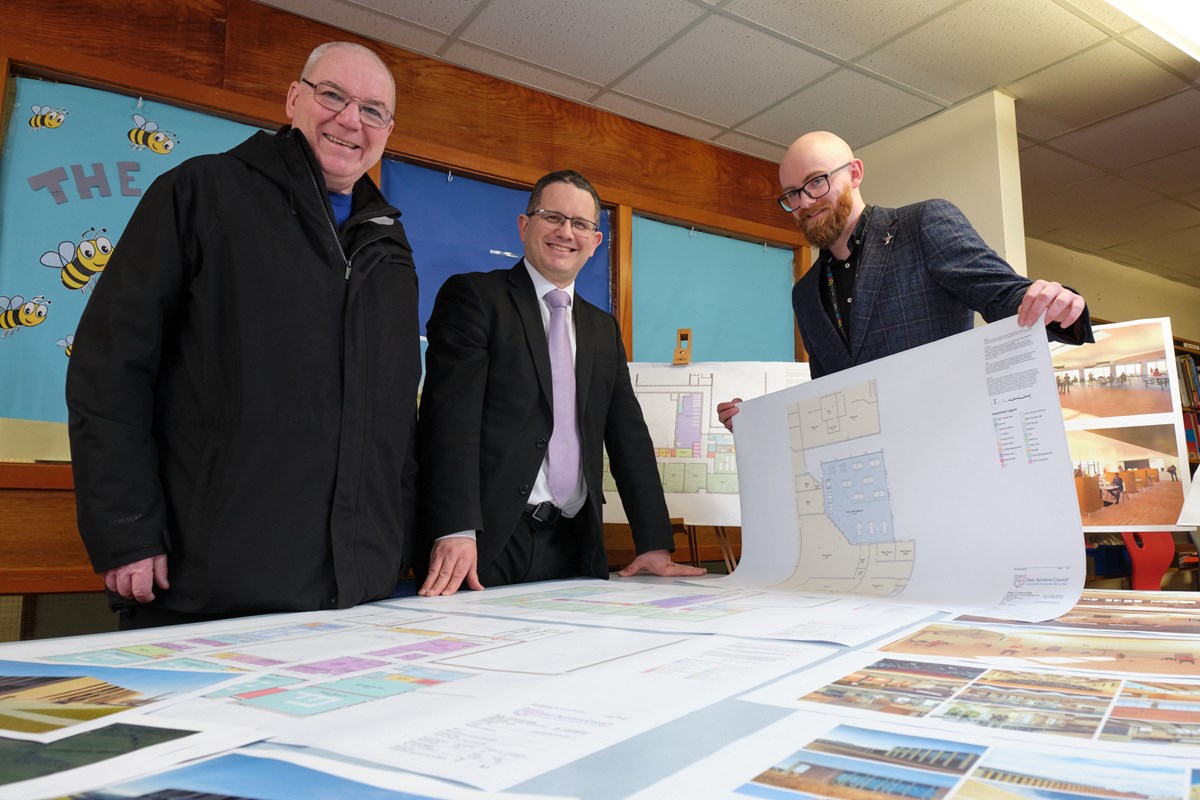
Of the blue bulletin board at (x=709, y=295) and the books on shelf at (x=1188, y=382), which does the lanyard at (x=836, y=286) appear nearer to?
the blue bulletin board at (x=709, y=295)

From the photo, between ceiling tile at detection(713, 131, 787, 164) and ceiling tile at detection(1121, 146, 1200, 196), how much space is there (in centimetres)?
216

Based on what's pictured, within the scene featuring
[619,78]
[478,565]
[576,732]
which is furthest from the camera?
[619,78]

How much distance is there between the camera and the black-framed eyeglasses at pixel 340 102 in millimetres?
1419

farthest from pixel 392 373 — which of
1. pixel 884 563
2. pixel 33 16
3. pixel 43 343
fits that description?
→ pixel 33 16

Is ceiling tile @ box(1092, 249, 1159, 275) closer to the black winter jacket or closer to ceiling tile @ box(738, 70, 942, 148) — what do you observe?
ceiling tile @ box(738, 70, 942, 148)

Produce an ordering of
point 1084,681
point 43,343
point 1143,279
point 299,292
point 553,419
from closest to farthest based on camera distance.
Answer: point 1084,681 → point 299,292 → point 553,419 → point 43,343 → point 1143,279

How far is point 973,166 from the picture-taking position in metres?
3.73

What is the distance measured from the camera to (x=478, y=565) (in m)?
1.56

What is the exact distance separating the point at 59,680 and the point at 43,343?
2.29 m

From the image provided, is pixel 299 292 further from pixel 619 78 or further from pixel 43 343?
pixel 619 78

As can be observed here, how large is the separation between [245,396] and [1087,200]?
5422mm

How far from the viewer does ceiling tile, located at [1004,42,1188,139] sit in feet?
11.1

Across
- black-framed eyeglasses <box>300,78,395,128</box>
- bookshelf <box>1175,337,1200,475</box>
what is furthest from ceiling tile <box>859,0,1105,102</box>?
bookshelf <box>1175,337,1200,475</box>

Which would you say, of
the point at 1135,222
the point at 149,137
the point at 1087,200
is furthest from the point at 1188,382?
the point at 149,137
